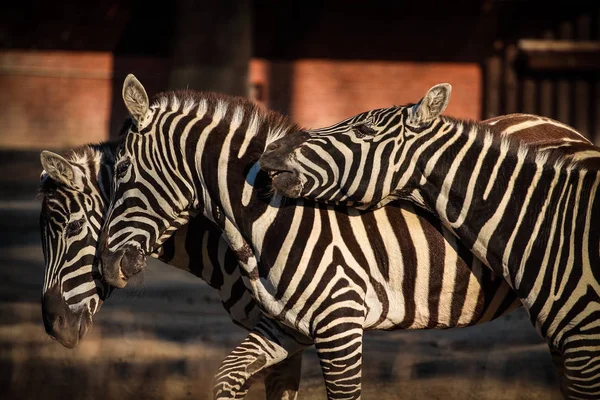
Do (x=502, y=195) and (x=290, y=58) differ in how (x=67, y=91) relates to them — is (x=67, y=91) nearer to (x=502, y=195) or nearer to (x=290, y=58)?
(x=290, y=58)

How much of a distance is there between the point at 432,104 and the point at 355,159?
46cm

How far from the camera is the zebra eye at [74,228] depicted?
4789 mm

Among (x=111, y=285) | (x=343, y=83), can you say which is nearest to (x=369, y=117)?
(x=111, y=285)

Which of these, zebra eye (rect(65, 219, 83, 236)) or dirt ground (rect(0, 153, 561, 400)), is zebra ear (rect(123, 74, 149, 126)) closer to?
zebra eye (rect(65, 219, 83, 236))

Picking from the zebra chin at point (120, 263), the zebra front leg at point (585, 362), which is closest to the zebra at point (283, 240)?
the zebra chin at point (120, 263)

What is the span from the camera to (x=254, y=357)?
464 cm

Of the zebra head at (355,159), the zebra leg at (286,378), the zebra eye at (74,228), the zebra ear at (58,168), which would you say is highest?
the zebra head at (355,159)

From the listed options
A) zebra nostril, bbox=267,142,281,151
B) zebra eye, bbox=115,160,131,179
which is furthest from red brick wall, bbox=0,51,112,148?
zebra nostril, bbox=267,142,281,151

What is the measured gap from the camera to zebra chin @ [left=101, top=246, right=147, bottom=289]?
448 cm

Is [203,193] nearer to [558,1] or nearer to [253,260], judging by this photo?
[253,260]

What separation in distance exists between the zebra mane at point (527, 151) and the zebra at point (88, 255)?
150cm

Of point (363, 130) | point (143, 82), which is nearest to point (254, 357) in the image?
point (363, 130)

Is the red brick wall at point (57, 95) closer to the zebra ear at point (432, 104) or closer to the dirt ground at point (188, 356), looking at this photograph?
the dirt ground at point (188, 356)

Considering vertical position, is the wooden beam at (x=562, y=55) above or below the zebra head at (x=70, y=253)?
above
